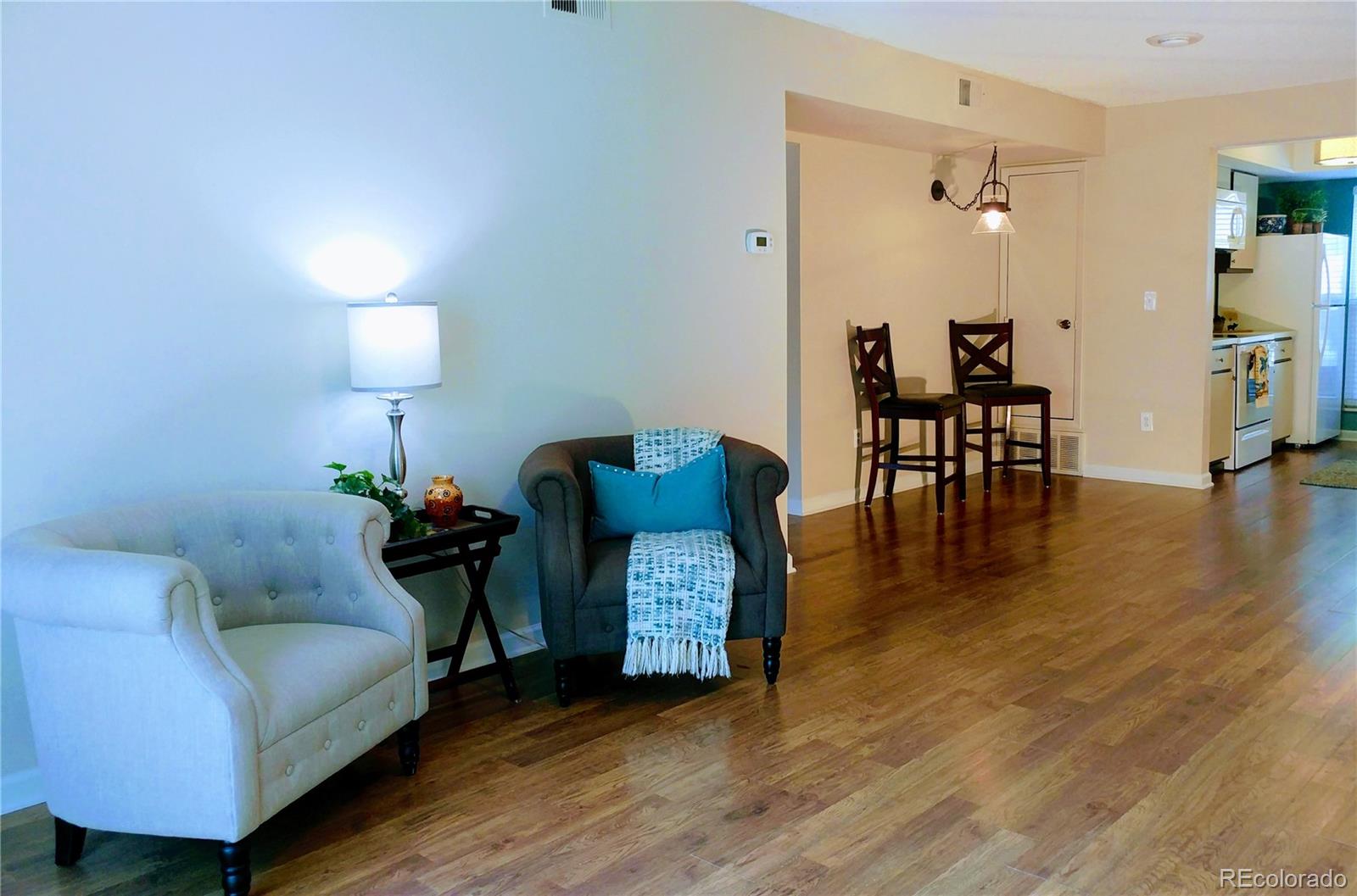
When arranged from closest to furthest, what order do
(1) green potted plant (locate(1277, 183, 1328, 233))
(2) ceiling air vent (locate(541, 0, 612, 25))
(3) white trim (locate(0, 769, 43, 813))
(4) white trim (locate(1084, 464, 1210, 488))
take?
1. (3) white trim (locate(0, 769, 43, 813))
2. (2) ceiling air vent (locate(541, 0, 612, 25))
3. (4) white trim (locate(1084, 464, 1210, 488))
4. (1) green potted plant (locate(1277, 183, 1328, 233))

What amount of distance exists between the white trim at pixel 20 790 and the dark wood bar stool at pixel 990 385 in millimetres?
5179

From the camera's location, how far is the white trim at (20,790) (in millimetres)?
2631

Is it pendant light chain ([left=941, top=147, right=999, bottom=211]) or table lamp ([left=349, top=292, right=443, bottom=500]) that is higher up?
pendant light chain ([left=941, top=147, right=999, bottom=211])

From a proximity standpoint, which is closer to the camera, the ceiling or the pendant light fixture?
the ceiling

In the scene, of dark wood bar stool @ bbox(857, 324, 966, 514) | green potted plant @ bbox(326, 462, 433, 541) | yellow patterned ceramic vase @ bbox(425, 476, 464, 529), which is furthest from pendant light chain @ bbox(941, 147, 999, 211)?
green potted plant @ bbox(326, 462, 433, 541)

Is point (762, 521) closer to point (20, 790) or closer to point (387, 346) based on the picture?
point (387, 346)

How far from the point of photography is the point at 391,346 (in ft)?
10.00

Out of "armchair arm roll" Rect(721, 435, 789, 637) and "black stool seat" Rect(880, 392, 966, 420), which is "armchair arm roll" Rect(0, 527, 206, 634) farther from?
"black stool seat" Rect(880, 392, 966, 420)

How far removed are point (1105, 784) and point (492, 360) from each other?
2.28 meters

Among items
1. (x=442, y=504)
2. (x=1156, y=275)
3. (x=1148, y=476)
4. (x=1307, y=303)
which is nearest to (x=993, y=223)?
(x=1156, y=275)

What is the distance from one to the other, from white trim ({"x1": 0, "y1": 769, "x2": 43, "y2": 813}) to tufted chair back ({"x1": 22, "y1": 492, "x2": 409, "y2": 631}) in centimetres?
61

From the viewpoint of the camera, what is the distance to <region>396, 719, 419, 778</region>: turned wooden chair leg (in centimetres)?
277

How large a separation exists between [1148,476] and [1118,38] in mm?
3073

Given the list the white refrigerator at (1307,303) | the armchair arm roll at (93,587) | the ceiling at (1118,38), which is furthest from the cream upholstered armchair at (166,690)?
the white refrigerator at (1307,303)
